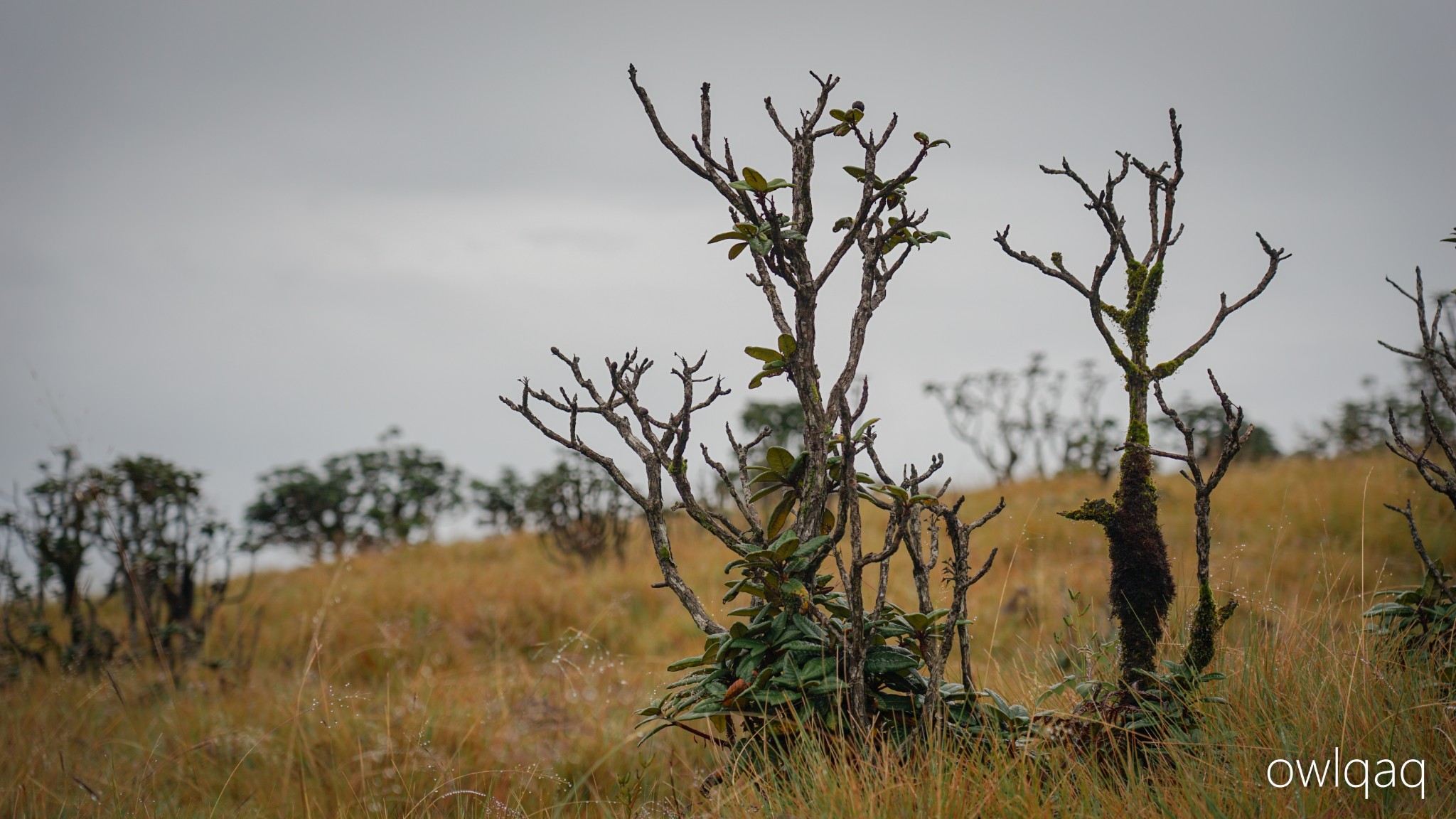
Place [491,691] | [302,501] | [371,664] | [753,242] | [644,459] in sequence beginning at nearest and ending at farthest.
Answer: [753,242] < [644,459] < [491,691] < [371,664] < [302,501]

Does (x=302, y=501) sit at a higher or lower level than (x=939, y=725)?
higher

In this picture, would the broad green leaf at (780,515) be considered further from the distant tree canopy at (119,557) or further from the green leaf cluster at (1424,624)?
the distant tree canopy at (119,557)

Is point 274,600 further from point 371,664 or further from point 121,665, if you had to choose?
point 371,664

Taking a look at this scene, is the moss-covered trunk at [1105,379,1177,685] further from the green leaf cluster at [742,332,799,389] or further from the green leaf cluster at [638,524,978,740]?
the green leaf cluster at [742,332,799,389]

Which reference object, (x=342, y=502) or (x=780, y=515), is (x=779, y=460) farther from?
(x=342, y=502)

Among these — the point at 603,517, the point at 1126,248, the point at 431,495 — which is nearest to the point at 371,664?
the point at 603,517

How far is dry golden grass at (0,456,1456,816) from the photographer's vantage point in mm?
1896

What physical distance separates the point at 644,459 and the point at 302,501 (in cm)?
1378

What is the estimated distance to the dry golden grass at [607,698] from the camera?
6.22ft

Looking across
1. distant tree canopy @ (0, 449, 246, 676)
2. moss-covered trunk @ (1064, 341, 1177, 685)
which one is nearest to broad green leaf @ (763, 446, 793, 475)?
moss-covered trunk @ (1064, 341, 1177, 685)

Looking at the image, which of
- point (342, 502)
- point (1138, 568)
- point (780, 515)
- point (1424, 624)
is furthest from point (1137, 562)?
point (342, 502)

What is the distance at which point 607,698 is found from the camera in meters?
3.41

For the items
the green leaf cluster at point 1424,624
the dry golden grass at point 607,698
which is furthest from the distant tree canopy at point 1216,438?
the green leaf cluster at point 1424,624

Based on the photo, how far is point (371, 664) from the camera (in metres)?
5.96
